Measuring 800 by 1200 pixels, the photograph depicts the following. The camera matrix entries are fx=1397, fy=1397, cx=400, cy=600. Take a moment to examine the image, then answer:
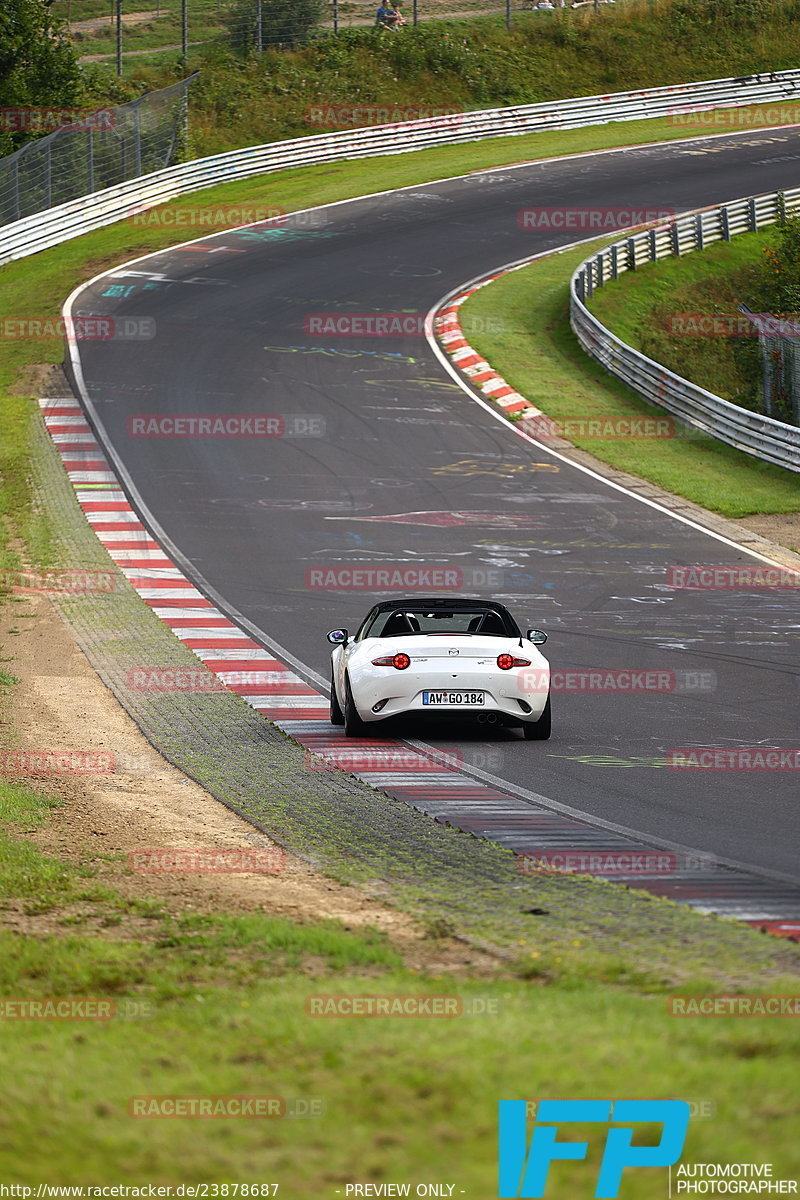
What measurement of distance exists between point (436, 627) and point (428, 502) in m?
11.5

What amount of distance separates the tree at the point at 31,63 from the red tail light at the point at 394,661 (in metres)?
42.6

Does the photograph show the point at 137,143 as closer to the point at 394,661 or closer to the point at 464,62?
the point at 464,62

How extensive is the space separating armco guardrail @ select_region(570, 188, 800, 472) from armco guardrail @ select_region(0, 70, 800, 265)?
1503 centimetres

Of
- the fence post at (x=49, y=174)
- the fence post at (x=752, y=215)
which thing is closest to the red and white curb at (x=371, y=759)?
the fence post at (x=49, y=174)

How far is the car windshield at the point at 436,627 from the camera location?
12.9 meters

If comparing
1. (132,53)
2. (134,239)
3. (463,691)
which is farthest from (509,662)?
(132,53)

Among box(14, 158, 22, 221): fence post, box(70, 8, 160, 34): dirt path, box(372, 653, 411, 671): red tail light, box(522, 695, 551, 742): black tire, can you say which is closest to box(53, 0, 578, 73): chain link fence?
box(70, 8, 160, 34): dirt path

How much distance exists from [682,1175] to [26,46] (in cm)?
5298

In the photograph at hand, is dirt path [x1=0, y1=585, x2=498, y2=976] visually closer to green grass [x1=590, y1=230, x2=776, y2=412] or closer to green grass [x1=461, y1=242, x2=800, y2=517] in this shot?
green grass [x1=461, y1=242, x2=800, y2=517]

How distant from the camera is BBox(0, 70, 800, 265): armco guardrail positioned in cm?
4491

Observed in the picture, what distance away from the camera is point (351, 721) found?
1247 centimetres

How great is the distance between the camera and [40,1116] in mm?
4289

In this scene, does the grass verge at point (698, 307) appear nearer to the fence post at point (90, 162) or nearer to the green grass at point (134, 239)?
the green grass at point (134, 239)

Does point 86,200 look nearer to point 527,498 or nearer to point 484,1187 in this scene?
point 527,498
